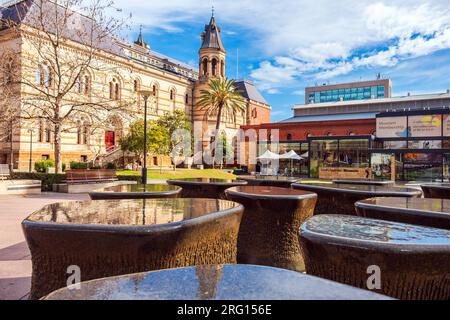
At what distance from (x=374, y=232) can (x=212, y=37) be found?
2141 inches

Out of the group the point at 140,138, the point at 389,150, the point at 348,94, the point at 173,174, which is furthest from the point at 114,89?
the point at 348,94

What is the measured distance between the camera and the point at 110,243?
301 cm

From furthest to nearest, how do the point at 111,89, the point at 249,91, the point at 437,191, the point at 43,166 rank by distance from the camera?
the point at 249,91 → the point at 111,89 → the point at 43,166 → the point at 437,191

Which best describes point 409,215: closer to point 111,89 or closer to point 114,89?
point 111,89

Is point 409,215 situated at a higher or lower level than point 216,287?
higher

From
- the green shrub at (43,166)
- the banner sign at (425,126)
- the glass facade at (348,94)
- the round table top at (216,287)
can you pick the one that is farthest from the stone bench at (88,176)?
the glass facade at (348,94)

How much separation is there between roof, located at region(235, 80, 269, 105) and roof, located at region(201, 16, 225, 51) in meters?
11.1

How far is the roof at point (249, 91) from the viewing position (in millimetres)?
63719

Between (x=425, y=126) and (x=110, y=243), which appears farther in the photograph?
(x=425, y=126)

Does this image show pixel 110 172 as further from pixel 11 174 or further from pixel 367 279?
pixel 367 279

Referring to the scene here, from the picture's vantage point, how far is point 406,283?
2.59 meters

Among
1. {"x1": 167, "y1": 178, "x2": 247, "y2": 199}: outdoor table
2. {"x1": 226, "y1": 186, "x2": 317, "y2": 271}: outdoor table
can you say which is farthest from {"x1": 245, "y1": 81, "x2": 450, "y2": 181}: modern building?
{"x1": 226, "y1": 186, "x2": 317, "y2": 271}: outdoor table
